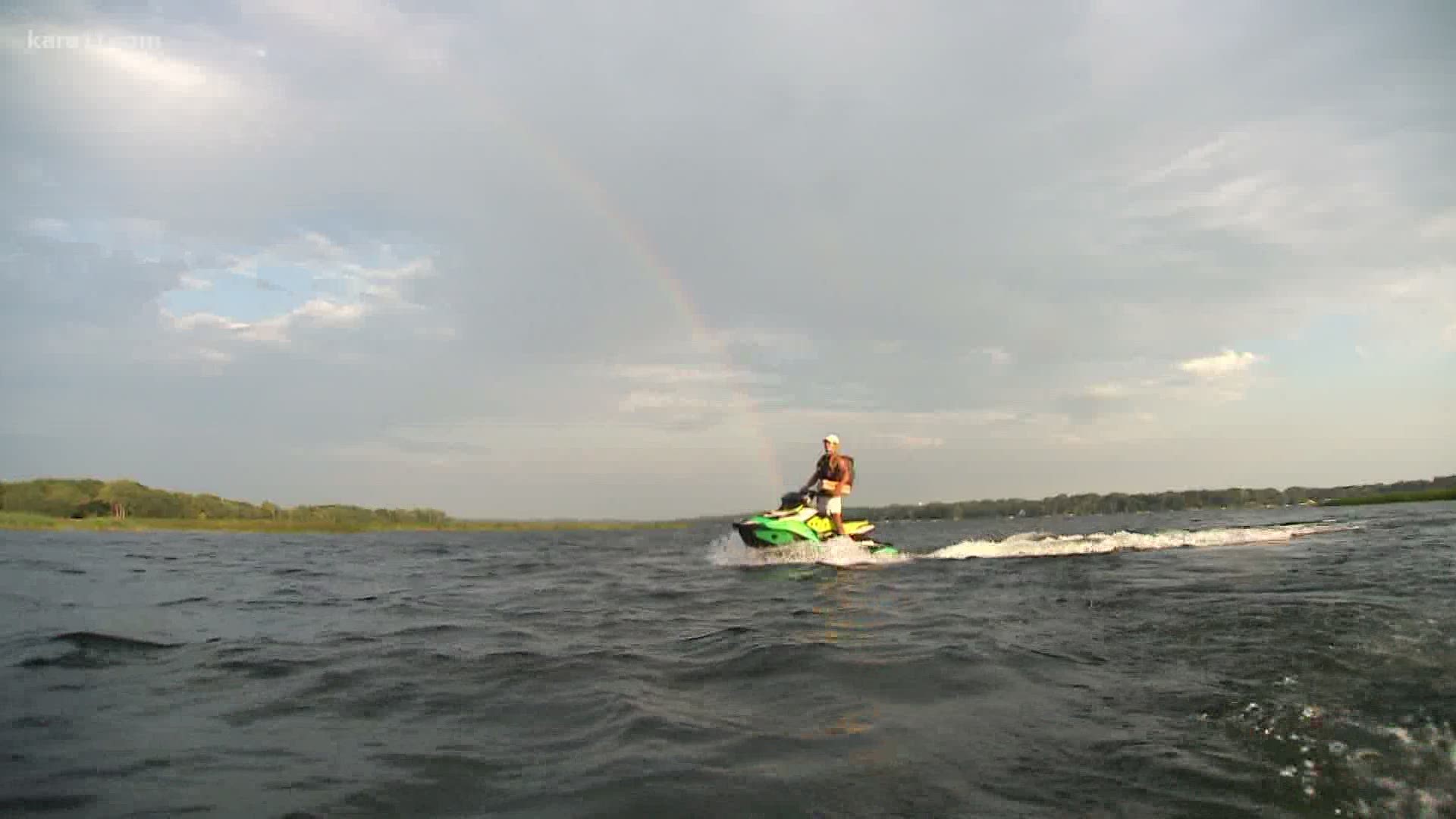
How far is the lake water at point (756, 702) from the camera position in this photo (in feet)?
13.2

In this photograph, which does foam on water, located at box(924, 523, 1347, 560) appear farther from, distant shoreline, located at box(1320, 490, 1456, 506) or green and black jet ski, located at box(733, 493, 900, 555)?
distant shoreline, located at box(1320, 490, 1456, 506)

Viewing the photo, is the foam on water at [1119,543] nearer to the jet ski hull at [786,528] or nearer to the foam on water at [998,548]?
the foam on water at [998,548]

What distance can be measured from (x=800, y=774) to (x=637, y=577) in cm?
1415

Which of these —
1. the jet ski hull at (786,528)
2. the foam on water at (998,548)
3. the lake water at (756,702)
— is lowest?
the foam on water at (998,548)

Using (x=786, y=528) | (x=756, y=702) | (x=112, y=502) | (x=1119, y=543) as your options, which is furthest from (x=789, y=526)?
(x=112, y=502)

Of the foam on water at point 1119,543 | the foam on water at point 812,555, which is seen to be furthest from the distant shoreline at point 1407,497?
the foam on water at point 812,555

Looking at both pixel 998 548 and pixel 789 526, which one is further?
pixel 998 548

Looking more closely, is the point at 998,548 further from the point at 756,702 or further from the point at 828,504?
the point at 756,702

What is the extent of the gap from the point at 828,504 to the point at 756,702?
45.8ft

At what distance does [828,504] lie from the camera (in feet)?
64.9

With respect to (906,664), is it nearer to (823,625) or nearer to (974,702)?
(974,702)

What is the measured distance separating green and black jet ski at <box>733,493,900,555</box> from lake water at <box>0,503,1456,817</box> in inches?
229

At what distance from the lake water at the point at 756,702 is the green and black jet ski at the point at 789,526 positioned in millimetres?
5826

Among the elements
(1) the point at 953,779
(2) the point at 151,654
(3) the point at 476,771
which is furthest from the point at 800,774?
(2) the point at 151,654
